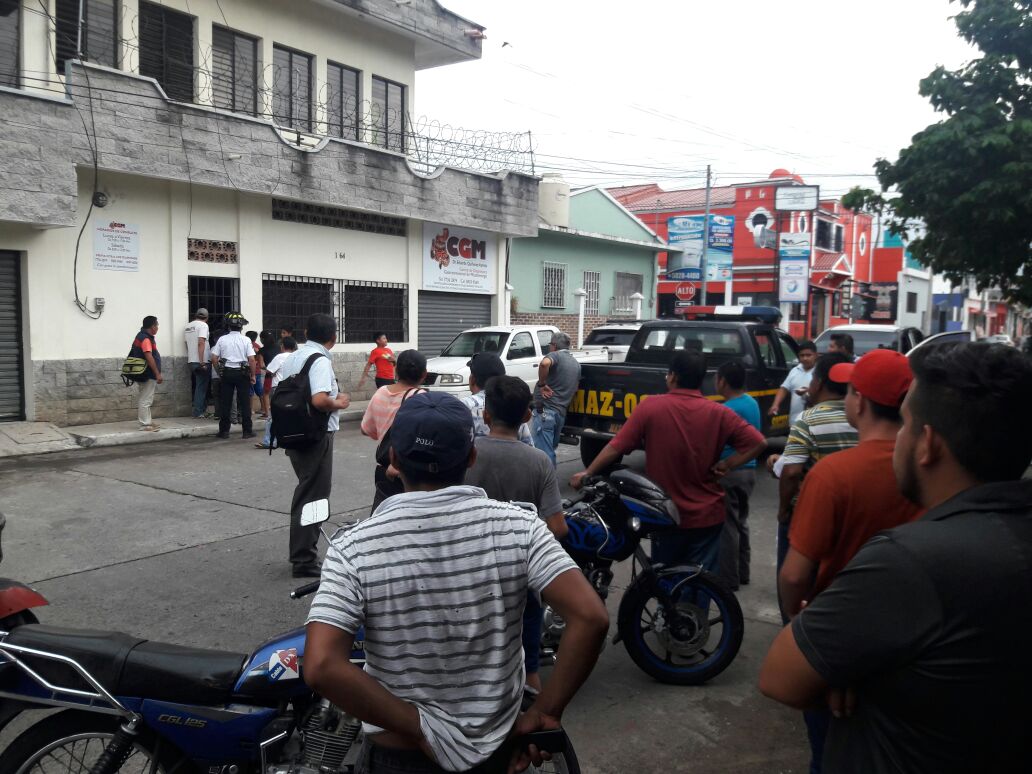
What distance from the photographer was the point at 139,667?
2660mm

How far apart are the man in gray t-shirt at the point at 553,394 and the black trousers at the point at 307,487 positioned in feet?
10.5

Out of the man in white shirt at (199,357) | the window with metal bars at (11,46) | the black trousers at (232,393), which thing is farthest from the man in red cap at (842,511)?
the window with metal bars at (11,46)

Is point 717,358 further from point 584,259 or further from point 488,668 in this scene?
point 584,259

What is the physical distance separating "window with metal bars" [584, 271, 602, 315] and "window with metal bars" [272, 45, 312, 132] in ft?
34.1

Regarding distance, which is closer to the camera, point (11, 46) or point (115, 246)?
point (11, 46)

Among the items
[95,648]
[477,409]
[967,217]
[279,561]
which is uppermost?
[967,217]

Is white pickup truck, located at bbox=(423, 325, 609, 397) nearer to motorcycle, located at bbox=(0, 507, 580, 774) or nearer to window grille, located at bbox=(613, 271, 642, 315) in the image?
window grille, located at bbox=(613, 271, 642, 315)

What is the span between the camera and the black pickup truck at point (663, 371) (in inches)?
348

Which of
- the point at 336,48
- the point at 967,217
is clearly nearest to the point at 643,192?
the point at 336,48

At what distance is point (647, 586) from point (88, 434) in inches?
405

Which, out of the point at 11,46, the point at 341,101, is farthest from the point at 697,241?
the point at 11,46

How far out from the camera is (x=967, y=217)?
11.4 m

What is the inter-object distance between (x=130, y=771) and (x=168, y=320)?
484 inches

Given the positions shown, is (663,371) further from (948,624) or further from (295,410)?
(948,624)
